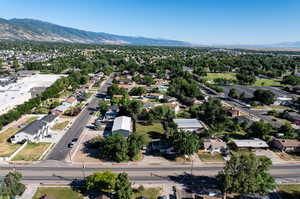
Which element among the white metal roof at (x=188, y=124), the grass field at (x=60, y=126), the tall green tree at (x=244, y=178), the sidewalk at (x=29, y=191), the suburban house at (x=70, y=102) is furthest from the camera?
the suburban house at (x=70, y=102)

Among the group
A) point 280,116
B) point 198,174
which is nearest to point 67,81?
point 198,174

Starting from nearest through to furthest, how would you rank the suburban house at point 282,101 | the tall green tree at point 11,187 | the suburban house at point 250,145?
the tall green tree at point 11,187 → the suburban house at point 250,145 → the suburban house at point 282,101

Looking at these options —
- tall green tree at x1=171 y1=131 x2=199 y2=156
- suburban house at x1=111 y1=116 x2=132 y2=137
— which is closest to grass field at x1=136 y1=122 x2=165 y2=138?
suburban house at x1=111 y1=116 x2=132 y2=137

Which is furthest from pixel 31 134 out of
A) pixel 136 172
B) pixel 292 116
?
pixel 292 116

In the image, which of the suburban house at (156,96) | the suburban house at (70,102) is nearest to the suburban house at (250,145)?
the suburban house at (156,96)

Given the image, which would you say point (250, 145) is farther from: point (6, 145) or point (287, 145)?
point (6, 145)

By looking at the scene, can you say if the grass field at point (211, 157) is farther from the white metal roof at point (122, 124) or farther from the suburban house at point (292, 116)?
the suburban house at point (292, 116)

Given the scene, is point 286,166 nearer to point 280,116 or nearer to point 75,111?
point 280,116
